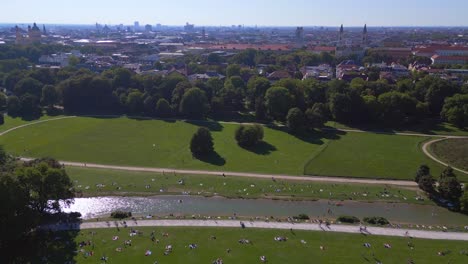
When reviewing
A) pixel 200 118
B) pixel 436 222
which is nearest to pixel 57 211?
pixel 436 222

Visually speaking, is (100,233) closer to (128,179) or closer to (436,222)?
(128,179)

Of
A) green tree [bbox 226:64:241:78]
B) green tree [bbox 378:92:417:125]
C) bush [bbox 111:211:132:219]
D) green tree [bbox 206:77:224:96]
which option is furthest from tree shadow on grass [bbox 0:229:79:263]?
green tree [bbox 226:64:241:78]

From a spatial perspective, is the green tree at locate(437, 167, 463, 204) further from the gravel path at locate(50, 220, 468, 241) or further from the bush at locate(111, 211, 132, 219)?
the bush at locate(111, 211, 132, 219)

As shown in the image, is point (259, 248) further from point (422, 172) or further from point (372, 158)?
point (372, 158)

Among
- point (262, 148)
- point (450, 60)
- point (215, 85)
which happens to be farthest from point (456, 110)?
point (450, 60)

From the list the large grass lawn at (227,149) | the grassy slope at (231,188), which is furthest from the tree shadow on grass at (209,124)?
the grassy slope at (231,188)
